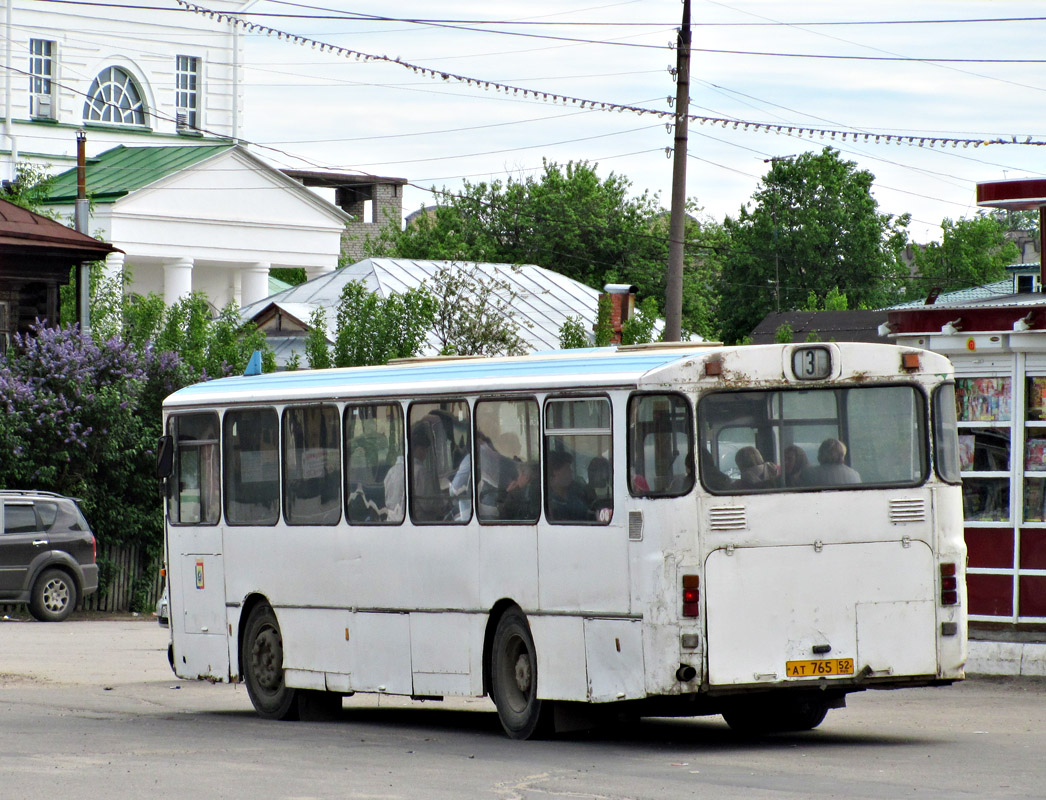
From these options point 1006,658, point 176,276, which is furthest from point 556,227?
point 1006,658

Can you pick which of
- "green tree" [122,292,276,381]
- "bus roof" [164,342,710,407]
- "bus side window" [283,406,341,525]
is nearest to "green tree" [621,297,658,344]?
"green tree" [122,292,276,381]

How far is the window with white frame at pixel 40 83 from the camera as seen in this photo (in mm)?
62781

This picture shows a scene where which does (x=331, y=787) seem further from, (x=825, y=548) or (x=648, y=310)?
(x=648, y=310)

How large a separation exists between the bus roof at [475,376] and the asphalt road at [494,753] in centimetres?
236

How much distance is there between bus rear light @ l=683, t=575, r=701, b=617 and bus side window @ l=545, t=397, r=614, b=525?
2.37 ft

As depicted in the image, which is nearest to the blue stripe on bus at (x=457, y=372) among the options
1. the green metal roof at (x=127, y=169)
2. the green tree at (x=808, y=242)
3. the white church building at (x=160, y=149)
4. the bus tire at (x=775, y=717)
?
the bus tire at (x=775, y=717)

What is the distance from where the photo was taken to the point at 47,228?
38.3 metres

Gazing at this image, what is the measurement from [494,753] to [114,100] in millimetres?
56799

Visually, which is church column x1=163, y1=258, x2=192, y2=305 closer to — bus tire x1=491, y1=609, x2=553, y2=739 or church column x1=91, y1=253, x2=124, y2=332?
church column x1=91, y1=253, x2=124, y2=332

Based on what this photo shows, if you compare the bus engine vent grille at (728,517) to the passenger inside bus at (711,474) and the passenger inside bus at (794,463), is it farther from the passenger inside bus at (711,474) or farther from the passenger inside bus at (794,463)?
the passenger inside bus at (794,463)

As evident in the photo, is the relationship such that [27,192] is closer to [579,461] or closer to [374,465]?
[374,465]

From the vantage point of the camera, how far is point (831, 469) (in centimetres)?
1196

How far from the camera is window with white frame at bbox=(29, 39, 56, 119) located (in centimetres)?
6278

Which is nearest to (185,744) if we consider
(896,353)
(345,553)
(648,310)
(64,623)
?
(345,553)
